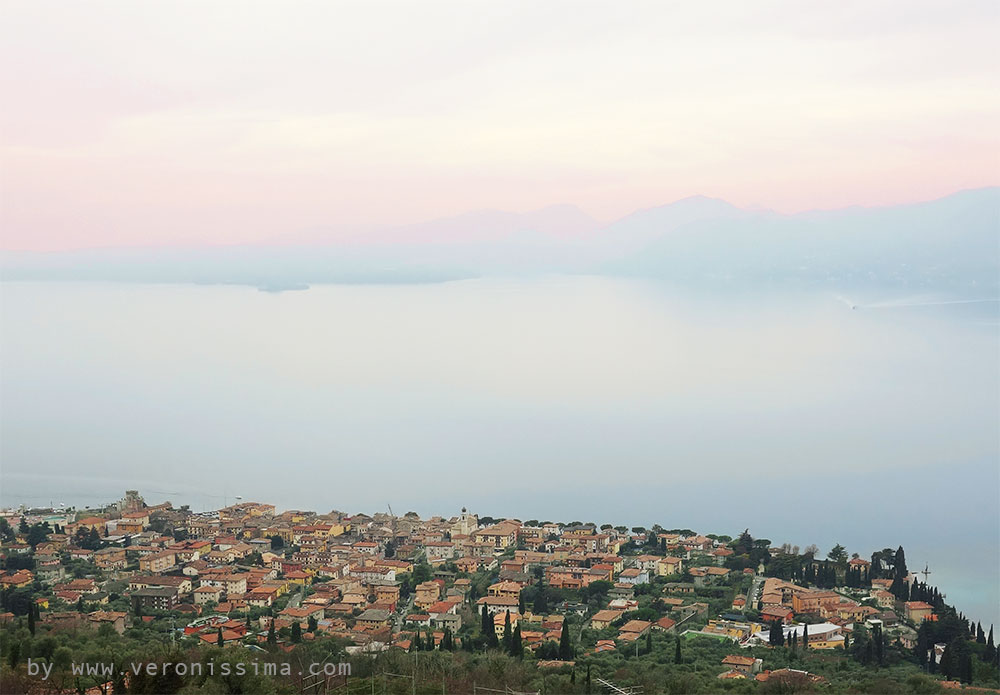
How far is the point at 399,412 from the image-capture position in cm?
1553

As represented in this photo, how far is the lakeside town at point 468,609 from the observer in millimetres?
4598

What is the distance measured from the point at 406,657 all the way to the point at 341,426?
10.2m

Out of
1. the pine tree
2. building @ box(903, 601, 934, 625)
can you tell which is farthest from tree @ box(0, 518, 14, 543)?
the pine tree

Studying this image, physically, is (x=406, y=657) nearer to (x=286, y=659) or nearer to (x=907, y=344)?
→ (x=286, y=659)

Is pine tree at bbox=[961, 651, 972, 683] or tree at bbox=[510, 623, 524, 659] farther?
tree at bbox=[510, 623, 524, 659]

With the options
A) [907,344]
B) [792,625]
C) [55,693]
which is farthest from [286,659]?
[907,344]

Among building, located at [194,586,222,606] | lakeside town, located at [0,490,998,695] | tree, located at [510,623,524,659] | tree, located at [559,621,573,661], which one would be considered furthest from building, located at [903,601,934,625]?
building, located at [194,586,222,606]

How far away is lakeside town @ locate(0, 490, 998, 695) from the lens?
4.60m

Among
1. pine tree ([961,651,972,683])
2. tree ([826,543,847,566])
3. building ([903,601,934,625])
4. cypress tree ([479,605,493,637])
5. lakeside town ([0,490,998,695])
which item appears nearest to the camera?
lakeside town ([0,490,998,695])

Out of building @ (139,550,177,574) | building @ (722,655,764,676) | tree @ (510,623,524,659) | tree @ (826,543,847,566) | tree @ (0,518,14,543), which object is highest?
tree @ (826,543,847,566)

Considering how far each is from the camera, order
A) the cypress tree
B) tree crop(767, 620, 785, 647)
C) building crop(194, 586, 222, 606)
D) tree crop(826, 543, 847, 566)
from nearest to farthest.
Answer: tree crop(767, 620, 785, 647) < the cypress tree < building crop(194, 586, 222, 606) < tree crop(826, 543, 847, 566)

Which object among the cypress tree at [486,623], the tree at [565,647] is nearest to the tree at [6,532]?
the cypress tree at [486,623]

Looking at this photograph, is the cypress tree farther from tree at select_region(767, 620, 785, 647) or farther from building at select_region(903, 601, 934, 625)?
building at select_region(903, 601, 934, 625)

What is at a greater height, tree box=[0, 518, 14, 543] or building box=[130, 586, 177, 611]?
tree box=[0, 518, 14, 543]
